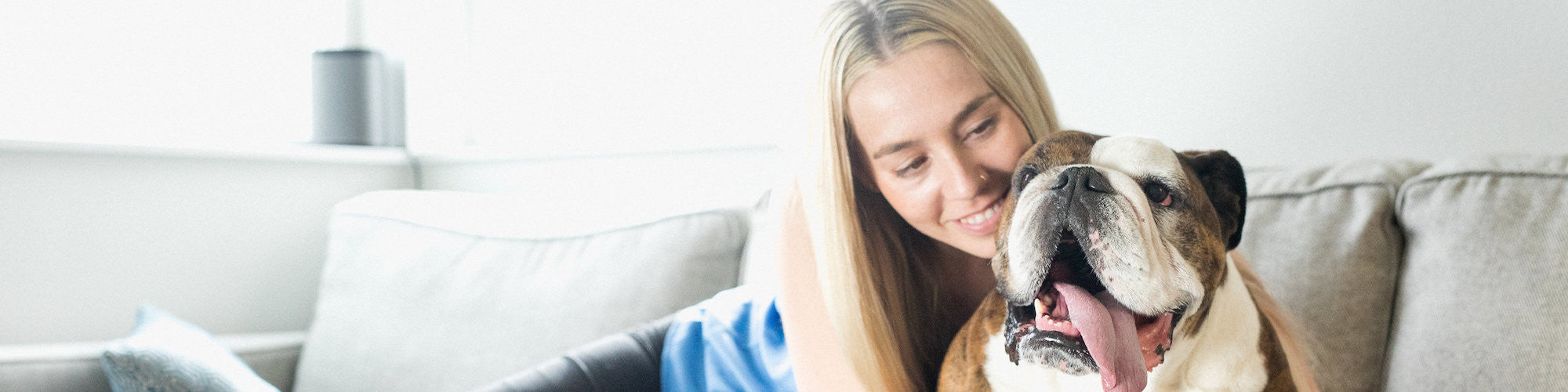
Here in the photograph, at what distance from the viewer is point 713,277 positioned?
1393 mm

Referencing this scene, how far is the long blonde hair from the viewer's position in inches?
26.2

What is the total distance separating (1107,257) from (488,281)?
1284 mm

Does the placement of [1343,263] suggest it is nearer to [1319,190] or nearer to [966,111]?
[1319,190]

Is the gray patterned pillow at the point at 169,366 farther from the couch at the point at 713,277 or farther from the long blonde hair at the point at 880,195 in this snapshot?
the long blonde hair at the point at 880,195

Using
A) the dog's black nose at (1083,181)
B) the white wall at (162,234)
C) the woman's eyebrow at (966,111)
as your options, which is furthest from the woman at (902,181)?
the white wall at (162,234)

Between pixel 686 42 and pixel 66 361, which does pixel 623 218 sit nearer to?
pixel 686 42

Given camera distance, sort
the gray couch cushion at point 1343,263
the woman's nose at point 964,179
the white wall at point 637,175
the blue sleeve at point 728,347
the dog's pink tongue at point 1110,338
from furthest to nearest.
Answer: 1. the white wall at point 637,175
2. the blue sleeve at point 728,347
3. the gray couch cushion at point 1343,263
4. the woman's nose at point 964,179
5. the dog's pink tongue at point 1110,338

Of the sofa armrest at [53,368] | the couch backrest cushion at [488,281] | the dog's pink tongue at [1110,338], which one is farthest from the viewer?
the couch backrest cushion at [488,281]

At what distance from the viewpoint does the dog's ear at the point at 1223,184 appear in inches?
21.8

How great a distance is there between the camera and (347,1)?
7.49ft

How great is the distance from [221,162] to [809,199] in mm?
1770

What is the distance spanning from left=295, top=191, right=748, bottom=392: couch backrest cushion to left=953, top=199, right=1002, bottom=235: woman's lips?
2.60 feet

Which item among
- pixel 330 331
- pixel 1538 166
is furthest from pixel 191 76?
pixel 1538 166

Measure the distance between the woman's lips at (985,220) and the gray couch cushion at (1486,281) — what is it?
0.53 meters
